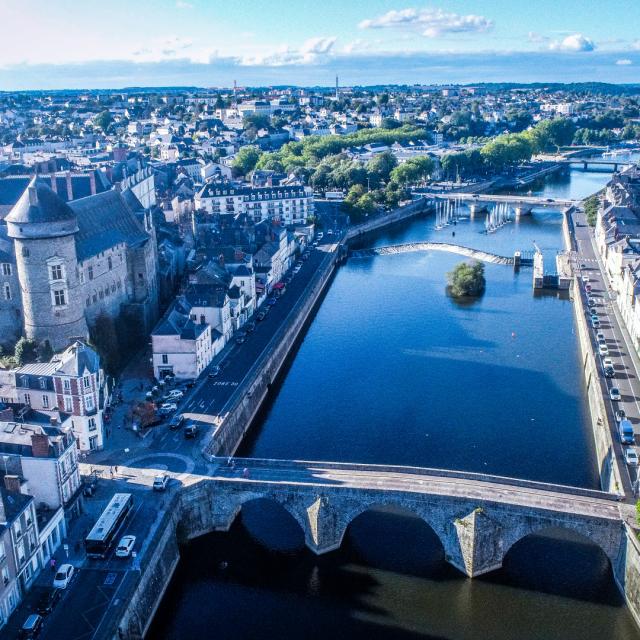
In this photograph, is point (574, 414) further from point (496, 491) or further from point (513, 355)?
point (496, 491)

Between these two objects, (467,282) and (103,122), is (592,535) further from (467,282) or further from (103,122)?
Result: (103,122)

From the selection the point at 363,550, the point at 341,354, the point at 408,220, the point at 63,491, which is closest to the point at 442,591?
the point at 363,550

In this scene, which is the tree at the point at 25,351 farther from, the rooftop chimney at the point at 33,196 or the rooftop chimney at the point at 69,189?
the rooftop chimney at the point at 69,189

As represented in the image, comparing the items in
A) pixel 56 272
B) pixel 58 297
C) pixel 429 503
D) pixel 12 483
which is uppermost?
pixel 56 272

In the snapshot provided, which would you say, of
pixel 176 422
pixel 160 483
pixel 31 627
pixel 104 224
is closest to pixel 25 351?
pixel 176 422

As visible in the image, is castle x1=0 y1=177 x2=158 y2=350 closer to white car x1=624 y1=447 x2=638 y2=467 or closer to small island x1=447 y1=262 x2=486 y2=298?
small island x1=447 y1=262 x2=486 y2=298

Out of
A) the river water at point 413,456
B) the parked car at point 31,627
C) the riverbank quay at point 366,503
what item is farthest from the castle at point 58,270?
the parked car at point 31,627
